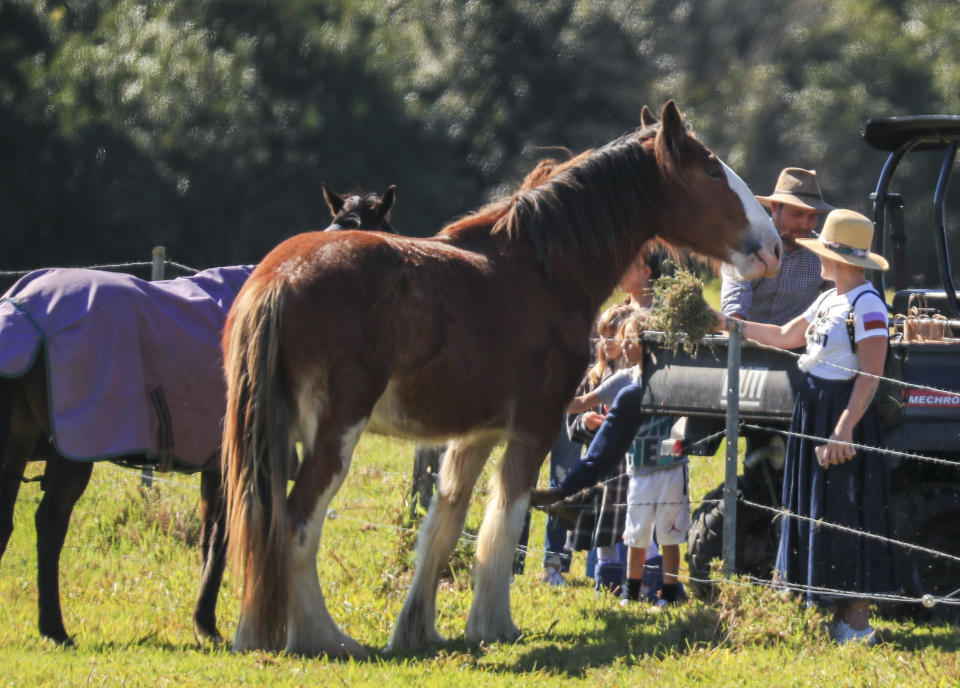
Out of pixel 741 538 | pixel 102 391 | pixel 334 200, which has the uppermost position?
pixel 334 200

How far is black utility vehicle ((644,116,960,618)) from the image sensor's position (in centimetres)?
552

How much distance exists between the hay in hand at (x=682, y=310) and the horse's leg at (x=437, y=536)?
1006mm

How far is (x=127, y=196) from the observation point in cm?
2420

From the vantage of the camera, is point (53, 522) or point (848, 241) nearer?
point (53, 522)

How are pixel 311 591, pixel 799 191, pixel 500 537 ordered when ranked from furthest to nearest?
pixel 799 191 → pixel 500 537 → pixel 311 591

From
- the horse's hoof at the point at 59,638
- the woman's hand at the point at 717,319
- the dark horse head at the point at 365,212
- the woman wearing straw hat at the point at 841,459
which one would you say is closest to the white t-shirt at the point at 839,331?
the woman wearing straw hat at the point at 841,459

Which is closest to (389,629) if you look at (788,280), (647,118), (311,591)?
(311,591)

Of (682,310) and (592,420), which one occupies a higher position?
(682,310)

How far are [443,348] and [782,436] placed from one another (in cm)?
214

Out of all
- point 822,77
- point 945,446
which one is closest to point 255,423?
point 945,446

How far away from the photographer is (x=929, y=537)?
5.63 metres

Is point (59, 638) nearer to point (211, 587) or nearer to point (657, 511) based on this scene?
point (211, 587)

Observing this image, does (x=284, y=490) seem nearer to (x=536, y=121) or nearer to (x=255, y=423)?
(x=255, y=423)

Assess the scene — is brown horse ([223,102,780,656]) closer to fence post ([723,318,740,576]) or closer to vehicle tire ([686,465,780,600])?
fence post ([723,318,740,576])
